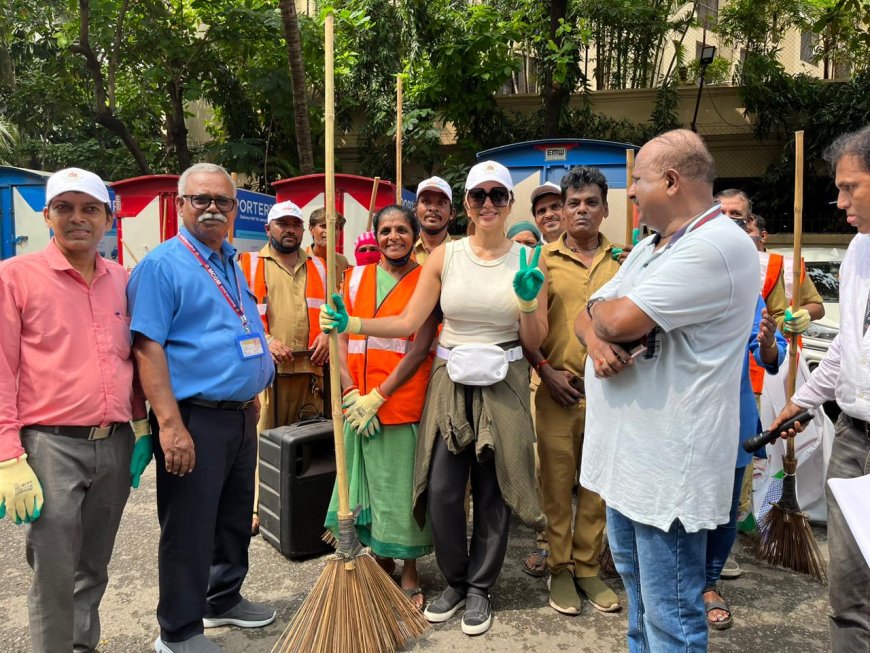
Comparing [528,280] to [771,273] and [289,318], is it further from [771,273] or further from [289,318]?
[289,318]

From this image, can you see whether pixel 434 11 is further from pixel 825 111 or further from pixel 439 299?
pixel 439 299

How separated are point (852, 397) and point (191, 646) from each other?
2728 mm

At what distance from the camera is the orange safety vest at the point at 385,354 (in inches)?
125

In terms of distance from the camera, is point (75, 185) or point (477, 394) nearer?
point (75, 185)

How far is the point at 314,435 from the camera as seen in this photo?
367 cm

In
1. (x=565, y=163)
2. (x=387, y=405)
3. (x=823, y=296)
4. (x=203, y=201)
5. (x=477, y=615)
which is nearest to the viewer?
(x=203, y=201)

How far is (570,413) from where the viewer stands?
3277 millimetres

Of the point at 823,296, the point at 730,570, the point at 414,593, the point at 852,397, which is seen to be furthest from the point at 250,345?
the point at 823,296

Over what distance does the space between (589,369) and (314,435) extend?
1.91m

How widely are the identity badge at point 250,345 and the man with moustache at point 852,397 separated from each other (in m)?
2.25

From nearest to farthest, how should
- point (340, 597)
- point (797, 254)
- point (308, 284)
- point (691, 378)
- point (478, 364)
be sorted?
point (691, 378), point (340, 597), point (478, 364), point (797, 254), point (308, 284)

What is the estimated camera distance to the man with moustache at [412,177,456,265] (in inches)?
140

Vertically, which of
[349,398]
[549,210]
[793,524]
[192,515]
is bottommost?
[793,524]

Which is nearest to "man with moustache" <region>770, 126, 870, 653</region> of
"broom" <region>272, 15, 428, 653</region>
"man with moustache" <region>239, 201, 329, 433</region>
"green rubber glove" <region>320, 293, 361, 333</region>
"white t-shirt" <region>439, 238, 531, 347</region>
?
"white t-shirt" <region>439, 238, 531, 347</region>
